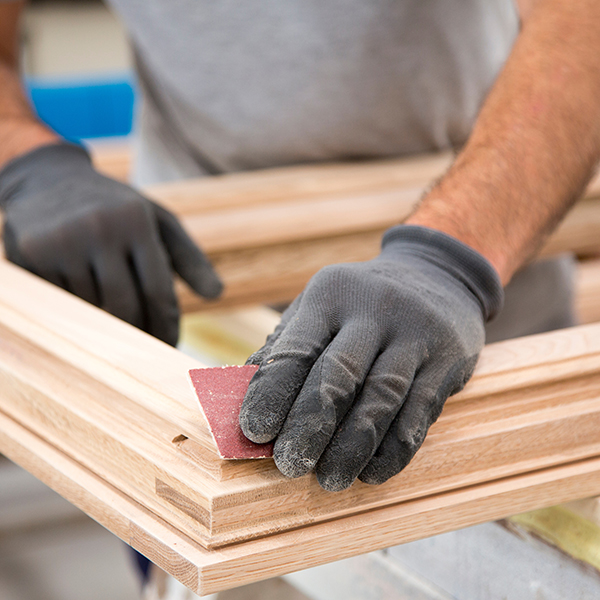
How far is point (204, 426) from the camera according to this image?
0.51 m

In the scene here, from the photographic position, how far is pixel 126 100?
10.5 feet

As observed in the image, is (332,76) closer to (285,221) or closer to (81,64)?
(285,221)

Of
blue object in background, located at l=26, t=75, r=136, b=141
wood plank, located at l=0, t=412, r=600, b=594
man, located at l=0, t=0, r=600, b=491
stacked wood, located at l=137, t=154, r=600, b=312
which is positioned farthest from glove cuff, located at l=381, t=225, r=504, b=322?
blue object in background, located at l=26, t=75, r=136, b=141

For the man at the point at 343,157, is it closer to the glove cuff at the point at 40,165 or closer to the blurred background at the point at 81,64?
the glove cuff at the point at 40,165

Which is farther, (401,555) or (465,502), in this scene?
(401,555)

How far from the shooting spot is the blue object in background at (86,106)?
2.94 m

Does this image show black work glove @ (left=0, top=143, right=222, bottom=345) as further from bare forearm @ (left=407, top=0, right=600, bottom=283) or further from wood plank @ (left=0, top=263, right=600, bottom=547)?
bare forearm @ (left=407, top=0, right=600, bottom=283)

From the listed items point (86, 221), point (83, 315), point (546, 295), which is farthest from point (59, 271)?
point (546, 295)

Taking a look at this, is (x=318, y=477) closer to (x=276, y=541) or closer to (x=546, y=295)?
(x=276, y=541)

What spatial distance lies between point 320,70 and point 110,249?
1.81ft

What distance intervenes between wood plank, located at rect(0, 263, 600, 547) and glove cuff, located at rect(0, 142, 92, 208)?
1.34ft

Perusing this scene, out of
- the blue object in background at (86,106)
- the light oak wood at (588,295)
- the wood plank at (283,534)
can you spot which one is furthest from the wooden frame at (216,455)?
the blue object in background at (86,106)

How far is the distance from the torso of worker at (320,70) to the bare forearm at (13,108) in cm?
27

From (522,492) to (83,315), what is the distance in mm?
466
